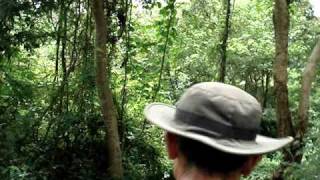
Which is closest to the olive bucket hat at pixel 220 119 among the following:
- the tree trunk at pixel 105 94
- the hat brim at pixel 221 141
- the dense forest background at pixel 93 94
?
the hat brim at pixel 221 141

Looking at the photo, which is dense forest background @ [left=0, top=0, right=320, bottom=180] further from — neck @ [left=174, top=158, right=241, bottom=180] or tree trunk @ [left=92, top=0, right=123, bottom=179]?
neck @ [left=174, top=158, right=241, bottom=180]

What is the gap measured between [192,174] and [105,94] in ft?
17.7

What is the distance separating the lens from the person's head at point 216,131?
1062 millimetres

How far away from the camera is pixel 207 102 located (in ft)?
3.58

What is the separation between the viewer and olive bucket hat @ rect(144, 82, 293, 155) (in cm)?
107

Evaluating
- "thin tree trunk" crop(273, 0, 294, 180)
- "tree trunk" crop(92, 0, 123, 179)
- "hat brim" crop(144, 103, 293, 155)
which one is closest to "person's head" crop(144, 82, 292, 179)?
"hat brim" crop(144, 103, 293, 155)

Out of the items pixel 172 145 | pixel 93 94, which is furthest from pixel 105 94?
pixel 172 145

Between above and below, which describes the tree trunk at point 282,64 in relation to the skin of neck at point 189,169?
below

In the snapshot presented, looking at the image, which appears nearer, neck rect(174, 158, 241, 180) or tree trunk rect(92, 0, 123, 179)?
neck rect(174, 158, 241, 180)

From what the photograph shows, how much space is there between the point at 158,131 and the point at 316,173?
393 centimetres

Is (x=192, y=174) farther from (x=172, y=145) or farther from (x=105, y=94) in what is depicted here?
(x=105, y=94)

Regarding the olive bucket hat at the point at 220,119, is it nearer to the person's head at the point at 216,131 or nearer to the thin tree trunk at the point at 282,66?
the person's head at the point at 216,131

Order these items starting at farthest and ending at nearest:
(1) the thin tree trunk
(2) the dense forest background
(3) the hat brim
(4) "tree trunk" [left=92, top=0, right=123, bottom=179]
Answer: (4) "tree trunk" [left=92, top=0, right=123, bottom=179]
(2) the dense forest background
(1) the thin tree trunk
(3) the hat brim

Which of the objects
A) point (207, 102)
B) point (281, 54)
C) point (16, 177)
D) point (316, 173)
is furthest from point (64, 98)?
point (207, 102)
